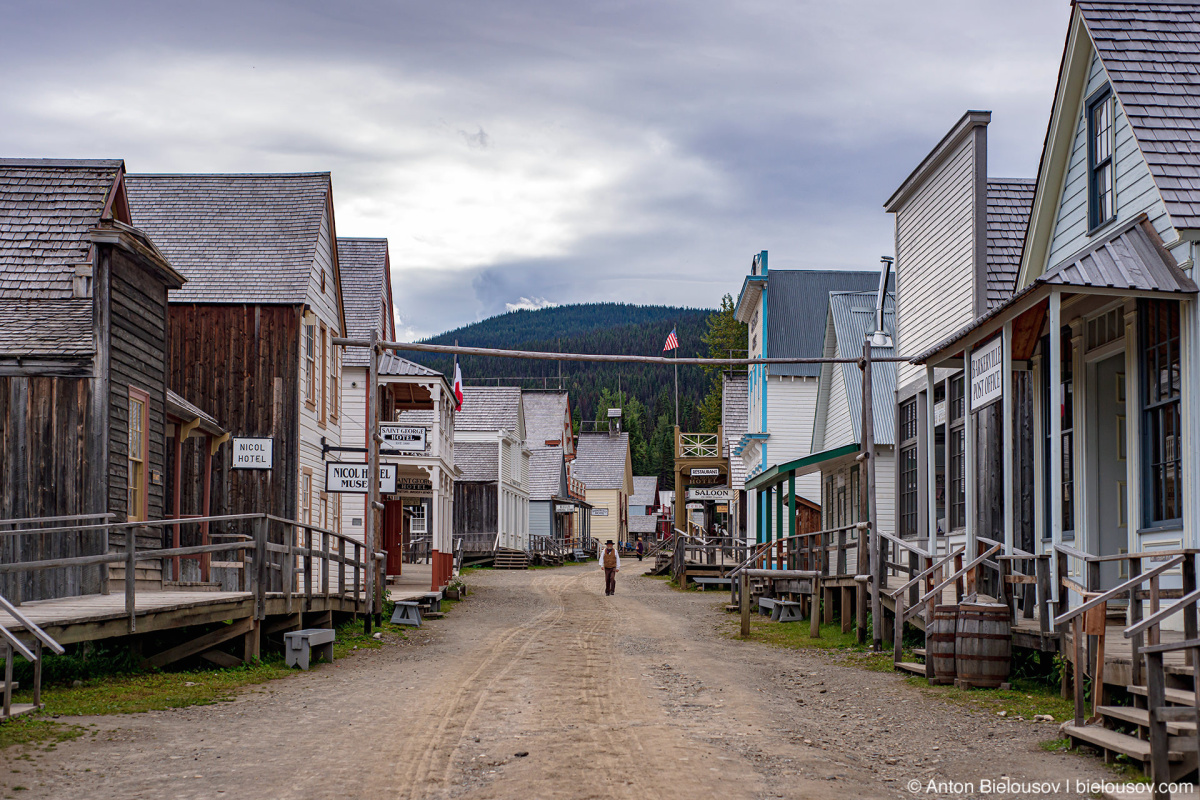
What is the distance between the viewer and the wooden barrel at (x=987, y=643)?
1161 cm

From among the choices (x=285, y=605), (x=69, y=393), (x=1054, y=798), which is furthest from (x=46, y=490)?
(x=1054, y=798)

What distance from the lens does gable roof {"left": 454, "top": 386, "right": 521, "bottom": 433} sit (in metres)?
53.4

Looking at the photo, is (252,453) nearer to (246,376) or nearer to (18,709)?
(246,376)

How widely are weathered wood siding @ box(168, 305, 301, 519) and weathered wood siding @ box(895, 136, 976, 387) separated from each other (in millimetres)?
11485

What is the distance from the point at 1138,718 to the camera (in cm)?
777

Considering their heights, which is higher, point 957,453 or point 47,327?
point 47,327

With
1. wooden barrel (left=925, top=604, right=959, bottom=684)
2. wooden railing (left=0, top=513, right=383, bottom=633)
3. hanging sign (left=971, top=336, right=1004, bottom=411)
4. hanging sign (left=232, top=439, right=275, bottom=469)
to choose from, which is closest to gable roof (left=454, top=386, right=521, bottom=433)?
wooden railing (left=0, top=513, right=383, bottom=633)

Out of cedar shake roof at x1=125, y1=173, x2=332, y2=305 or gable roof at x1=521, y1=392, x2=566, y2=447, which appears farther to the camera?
gable roof at x1=521, y1=392, x2=566, y2=447

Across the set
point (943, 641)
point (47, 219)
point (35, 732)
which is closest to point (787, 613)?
point (943, 641)

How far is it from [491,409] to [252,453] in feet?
111

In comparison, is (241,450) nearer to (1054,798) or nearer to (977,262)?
(977,262)

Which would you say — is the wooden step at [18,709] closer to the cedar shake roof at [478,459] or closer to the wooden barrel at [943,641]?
the wooden barrel at [943,641]

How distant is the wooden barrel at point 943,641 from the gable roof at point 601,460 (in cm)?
7513

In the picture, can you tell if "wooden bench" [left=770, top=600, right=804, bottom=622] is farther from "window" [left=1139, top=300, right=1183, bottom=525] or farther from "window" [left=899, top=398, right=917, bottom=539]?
"window" [left=1139, top=300, right=1183, bottom=525]
